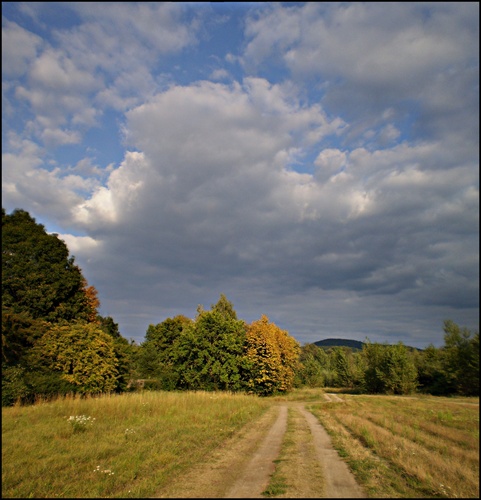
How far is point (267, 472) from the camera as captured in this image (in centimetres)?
674

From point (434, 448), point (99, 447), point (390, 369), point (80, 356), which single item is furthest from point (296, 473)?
point (80, 356)

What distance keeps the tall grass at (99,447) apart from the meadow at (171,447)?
0.02 m

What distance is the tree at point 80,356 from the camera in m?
13.4

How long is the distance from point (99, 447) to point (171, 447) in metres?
2.04

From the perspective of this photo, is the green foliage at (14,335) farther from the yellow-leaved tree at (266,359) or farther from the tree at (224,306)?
the tree at (224,306)

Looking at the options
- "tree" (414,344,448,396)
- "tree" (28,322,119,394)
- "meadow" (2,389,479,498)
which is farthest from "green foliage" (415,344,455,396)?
"tree" (28,322,119,394)

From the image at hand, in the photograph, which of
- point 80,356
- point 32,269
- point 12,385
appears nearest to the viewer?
point 12,385

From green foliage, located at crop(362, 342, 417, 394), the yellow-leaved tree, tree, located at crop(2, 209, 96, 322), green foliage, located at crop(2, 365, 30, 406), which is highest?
tree, located at crop(2, 209, 96, 322)

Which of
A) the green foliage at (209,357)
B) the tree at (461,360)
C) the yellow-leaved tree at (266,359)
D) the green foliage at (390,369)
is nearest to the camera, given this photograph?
→ the tree at (461,360)

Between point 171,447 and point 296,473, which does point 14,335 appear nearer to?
point 171,447

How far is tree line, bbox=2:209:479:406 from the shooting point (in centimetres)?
339

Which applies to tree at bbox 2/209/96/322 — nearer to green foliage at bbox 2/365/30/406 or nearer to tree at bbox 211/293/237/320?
green foliage at bbox 2/365/30/406

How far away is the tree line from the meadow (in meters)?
0.39

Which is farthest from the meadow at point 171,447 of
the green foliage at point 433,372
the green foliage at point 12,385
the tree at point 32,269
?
the tree at point 32,269
